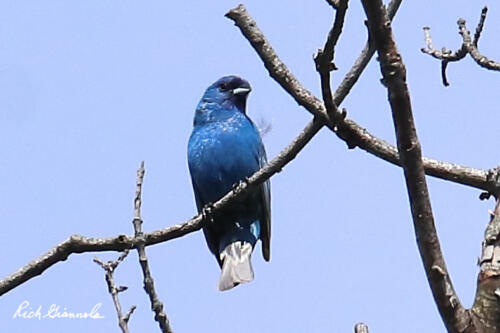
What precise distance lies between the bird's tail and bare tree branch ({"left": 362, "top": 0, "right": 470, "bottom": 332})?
4.68m

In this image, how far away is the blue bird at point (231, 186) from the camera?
315 inches

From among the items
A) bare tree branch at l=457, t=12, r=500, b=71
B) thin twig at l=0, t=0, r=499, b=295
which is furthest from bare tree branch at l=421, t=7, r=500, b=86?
thin twig at l=0, t=0, r=499, b=295

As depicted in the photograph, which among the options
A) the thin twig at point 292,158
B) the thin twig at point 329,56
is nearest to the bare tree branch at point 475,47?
the thin twig at point 292,158

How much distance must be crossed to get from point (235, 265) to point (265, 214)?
54cm

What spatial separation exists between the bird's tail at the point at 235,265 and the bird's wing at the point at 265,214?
0.21 m

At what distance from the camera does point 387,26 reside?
279 centimetres

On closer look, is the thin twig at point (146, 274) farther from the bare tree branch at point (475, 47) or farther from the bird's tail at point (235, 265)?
the bird's tail at point (235, 265)

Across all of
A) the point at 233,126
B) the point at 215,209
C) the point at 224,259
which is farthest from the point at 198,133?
the point at 215,209

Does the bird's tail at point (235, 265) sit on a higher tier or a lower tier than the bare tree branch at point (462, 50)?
lower

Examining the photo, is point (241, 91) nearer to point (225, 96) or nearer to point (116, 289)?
point (225, 96)

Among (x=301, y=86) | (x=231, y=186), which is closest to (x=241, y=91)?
(x=231, y=186)

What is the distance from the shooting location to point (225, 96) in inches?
356

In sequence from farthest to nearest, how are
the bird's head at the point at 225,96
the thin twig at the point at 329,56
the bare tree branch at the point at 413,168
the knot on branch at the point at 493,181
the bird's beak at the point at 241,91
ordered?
1. the bird's beak at the point at 241,91
2. the bird's head at the point at 225,96
3. the knot on branch at the point at 493,181
4. the thin twig at the point at 329,56
5. the bare tree branch at the point at 413,168

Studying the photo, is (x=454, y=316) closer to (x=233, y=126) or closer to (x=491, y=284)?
(x=491, y=284)
